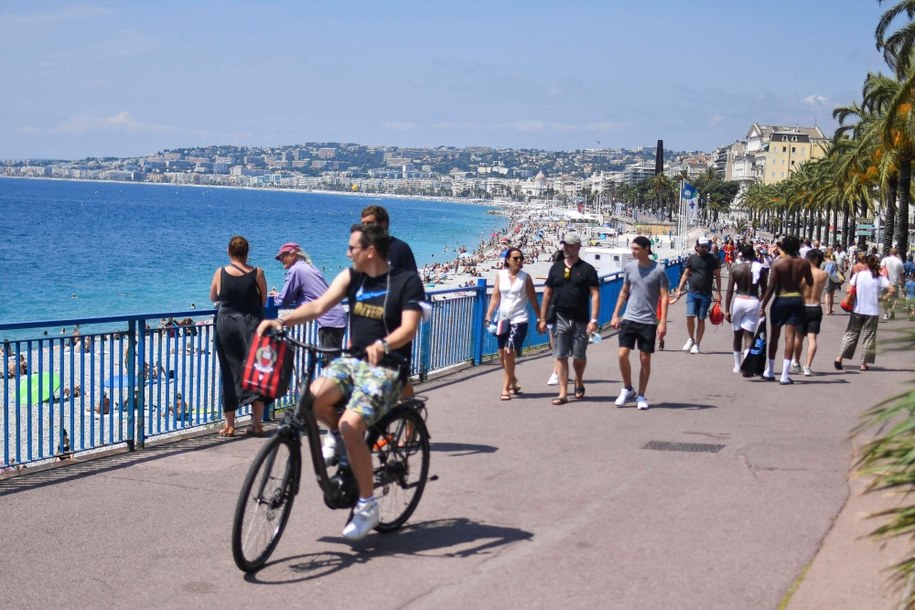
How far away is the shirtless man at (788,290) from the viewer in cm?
1354

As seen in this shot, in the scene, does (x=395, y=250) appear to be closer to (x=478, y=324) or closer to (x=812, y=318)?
(x=478, y=324)

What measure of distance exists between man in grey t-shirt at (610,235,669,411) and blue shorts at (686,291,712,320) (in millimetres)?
5665

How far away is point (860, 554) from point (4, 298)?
62.3 m

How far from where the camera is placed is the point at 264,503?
570 cm

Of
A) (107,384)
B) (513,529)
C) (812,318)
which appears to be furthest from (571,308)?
(513,529)

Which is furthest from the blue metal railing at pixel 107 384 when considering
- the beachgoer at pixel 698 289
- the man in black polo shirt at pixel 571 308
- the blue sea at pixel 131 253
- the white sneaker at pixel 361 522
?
the blue sea at pixel 131 253

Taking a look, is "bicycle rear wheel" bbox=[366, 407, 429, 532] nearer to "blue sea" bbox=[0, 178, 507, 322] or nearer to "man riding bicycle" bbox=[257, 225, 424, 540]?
"man riding bicycle" bbox=[257, 225, 424, 540]

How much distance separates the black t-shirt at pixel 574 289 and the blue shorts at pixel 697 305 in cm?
570

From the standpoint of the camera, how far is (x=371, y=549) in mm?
6266

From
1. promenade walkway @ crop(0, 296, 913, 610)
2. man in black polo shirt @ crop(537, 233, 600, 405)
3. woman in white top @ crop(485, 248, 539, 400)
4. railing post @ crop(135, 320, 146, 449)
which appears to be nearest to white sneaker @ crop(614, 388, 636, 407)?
man in black polo shirt @ crop(537, 233, 600, 405)

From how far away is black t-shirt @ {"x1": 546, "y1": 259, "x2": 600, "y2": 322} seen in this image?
11.7 metres

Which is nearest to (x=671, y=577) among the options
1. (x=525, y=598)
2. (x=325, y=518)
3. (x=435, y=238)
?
(x=525, y=598)

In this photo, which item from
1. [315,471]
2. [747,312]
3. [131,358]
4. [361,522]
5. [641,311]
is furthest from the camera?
[747,312]

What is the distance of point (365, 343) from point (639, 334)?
5589 millimetres
